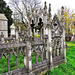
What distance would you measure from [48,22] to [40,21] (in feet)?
1.65

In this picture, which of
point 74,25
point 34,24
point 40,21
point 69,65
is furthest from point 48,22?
point 74,25

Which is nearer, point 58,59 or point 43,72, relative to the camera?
point 43,72

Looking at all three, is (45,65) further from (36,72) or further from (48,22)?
(48,22)

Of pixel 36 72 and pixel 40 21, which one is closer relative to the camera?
pixel 36 72

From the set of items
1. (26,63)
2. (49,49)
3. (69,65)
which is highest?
(49,49)

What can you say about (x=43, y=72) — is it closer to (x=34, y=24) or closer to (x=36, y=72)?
(x=36, y=72)

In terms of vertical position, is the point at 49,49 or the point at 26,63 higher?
the point at 49,49

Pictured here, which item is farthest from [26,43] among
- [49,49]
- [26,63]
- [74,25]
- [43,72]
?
[74,25]

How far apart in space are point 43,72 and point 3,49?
2.72m

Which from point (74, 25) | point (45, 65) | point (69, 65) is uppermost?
point (74, 25)

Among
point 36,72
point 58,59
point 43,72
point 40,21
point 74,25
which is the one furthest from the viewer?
point 74,25

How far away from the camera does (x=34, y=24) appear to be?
195 inches

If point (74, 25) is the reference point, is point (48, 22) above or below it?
below

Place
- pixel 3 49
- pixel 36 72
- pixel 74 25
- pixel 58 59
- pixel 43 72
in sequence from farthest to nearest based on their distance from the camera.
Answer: pixel 74 25 → pixel 58 59 → pixel 43 72 → pixel 36 72 → pixel 3 49
